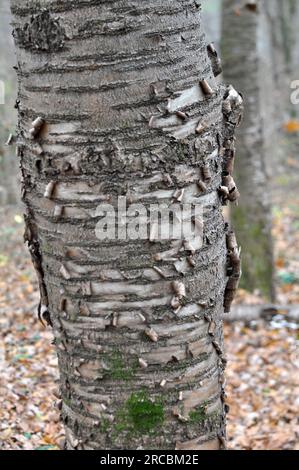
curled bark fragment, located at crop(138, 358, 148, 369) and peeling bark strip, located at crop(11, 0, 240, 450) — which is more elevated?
peeling bark strip, located at crop(11, 0, 240, 450)

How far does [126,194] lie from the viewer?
Result: 2.03m

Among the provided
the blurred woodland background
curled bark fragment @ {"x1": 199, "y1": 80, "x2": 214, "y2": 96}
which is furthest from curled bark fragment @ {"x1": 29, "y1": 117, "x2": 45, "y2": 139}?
the blurred woodland background

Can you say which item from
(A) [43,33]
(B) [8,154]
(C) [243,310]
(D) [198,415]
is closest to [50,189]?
(A) [43,33]

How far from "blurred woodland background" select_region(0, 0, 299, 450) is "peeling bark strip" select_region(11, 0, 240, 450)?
171 cm

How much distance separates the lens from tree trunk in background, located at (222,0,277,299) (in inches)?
299

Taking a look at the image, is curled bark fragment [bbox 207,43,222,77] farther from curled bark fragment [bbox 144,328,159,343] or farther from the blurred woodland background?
the blurred woodland background

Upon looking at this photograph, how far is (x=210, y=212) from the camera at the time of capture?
2.22 meters

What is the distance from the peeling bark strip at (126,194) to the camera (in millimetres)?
1960

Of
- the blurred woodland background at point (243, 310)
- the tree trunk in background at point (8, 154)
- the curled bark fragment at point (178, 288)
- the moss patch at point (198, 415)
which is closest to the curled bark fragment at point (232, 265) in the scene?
the curled bark fragment at point (178, 288)

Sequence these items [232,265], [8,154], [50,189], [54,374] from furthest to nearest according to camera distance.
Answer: [8,154], [54,374], [232,265], [50,189]

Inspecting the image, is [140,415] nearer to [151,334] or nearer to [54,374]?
[151,334]
